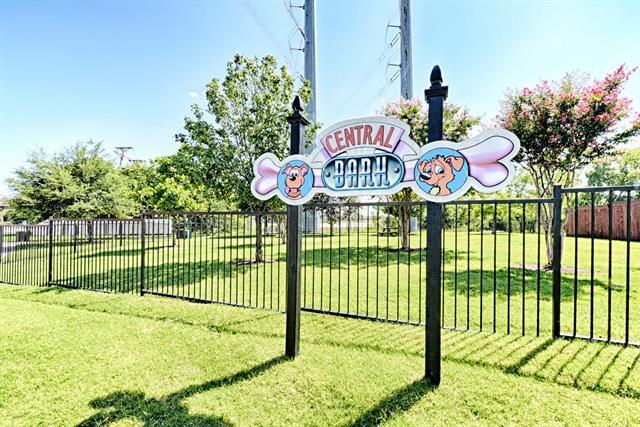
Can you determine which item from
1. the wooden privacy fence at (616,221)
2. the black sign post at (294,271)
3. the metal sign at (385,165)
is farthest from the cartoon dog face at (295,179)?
the wooden privacy fence at (616,221)

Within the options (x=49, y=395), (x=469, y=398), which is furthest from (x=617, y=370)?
(x=49, y=395)

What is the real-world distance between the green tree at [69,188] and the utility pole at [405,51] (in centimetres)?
1857

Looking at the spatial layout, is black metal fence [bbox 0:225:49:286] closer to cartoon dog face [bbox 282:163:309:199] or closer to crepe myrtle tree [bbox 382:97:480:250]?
cartoon dog face [bbox 282:163:309:199]

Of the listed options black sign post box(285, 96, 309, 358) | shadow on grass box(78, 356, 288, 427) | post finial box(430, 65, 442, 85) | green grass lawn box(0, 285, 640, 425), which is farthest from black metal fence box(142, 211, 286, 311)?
post finial box(430, 65, 442, 85)

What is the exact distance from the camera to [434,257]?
2.49 m

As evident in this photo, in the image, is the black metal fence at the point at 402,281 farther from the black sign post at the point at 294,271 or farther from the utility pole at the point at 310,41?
the utility pole at the point at 310,41

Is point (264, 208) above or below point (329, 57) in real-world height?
below

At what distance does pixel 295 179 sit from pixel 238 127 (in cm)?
657

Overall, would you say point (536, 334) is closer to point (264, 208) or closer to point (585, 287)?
point (585, 287)

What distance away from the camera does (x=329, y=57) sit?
63.8 ft

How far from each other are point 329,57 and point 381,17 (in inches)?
205

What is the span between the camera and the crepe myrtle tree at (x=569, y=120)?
6.27m

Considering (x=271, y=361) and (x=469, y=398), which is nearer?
(x=469, y=398)

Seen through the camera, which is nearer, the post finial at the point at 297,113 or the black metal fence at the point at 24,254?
the post finial at the point at 297,113
